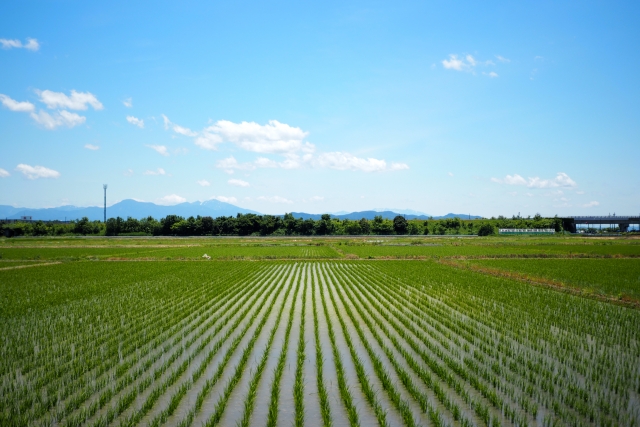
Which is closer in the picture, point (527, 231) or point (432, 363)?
point (432, 363)

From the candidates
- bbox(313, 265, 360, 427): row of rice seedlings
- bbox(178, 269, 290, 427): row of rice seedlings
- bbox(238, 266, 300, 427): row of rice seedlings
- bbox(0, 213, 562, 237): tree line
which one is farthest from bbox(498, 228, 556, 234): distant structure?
bbox(178, 269, 290, 427): row of rice seedlings

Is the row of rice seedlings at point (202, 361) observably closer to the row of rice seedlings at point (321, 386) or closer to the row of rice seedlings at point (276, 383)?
the row of rice seedlings at point (276, 383)

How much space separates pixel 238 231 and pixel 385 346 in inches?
2775

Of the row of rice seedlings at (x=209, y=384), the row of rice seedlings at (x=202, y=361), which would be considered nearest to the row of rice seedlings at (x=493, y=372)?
the row of rice seedlings at (x=209, y=384)

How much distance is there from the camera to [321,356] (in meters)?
7.55

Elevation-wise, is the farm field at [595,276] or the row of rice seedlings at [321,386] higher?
the row of rice seedlings at [321,386]

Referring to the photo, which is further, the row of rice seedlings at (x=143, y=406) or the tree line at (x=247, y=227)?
the tree line at (x=247, y=227)

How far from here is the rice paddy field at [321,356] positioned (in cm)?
522

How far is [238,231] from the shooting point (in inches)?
3012

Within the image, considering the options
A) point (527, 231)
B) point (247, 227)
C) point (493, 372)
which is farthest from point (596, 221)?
point (493, 372)

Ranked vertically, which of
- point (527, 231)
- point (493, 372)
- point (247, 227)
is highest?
point (247, 227)

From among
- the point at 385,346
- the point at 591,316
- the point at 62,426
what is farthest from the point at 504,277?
the point at 62,426

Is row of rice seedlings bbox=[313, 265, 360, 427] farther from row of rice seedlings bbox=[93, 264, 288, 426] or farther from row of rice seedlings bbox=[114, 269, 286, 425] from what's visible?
row of rice seedlings bbox=[93, 264, 288, 426]

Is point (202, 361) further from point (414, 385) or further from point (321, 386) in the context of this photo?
point (414, 385)
